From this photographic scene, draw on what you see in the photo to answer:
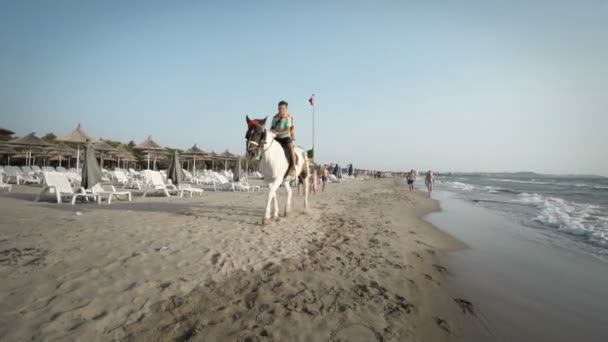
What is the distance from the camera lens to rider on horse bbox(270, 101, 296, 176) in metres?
6.57

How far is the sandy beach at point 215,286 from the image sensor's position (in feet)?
7.18

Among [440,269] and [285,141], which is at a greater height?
[285,141]

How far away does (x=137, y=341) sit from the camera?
6.46ft

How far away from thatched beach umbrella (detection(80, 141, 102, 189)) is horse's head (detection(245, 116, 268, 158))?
7.84 metres

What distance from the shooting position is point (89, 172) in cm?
→ 936

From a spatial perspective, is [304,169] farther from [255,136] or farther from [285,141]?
[255,136]

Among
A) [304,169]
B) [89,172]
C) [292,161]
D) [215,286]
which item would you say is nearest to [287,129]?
[292,161]

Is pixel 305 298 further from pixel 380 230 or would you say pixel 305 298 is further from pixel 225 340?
pixel 380 230

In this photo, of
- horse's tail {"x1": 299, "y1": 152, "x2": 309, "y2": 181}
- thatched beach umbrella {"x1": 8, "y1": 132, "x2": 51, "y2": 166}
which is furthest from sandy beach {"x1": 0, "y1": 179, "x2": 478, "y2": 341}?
thatched beach umbrella {"x1": 8, "y1": 132, "x2": 51, "y2": 166}

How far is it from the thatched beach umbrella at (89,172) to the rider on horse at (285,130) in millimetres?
7844

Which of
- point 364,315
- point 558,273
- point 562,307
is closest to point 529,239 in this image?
point 558,273

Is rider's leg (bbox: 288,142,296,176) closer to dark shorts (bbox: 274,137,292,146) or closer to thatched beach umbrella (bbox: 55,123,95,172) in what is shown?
dark shorts (bbox: 274,137,292,146)

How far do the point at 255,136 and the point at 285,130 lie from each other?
1.26 meters

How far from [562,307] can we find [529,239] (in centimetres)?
470
